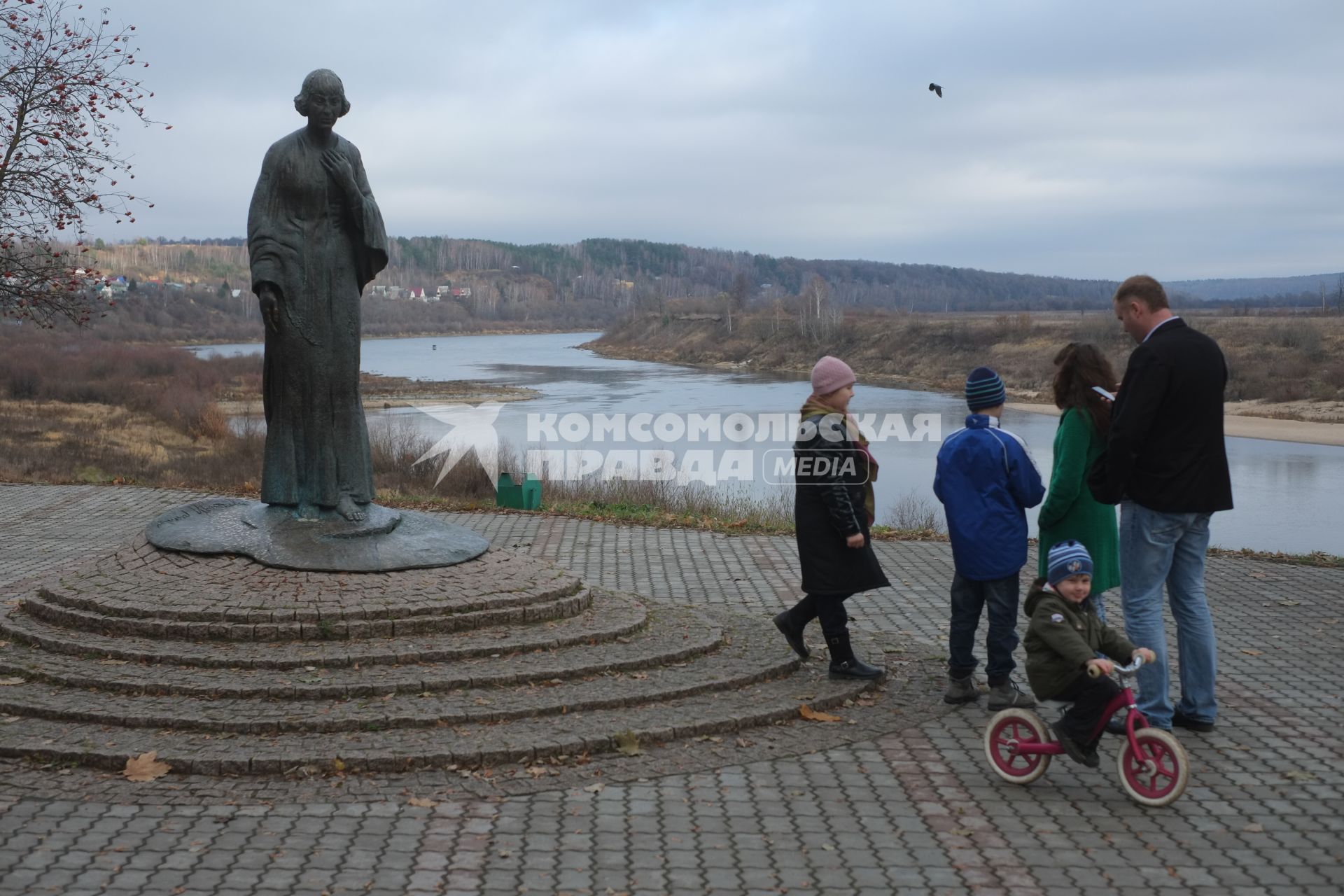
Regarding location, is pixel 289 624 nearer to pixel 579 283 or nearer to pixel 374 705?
pixel 374 705

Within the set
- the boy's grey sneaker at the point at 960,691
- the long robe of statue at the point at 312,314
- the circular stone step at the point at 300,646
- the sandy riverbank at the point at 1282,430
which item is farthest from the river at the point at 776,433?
the circular stone step at the point at 300,646

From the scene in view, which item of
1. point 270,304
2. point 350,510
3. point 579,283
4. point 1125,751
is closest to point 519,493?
point 350,510

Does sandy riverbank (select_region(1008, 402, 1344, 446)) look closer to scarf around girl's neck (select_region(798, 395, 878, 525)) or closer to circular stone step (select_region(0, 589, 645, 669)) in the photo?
scarf around girl's neck (select_region(798, 395, 878, 525))

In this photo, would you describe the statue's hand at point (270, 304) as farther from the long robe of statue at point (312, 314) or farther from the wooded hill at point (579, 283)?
the wooded hill at point (579, 283)

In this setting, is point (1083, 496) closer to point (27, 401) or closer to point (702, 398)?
point (27, 401)

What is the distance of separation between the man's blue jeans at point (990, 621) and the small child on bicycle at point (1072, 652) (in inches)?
29.1

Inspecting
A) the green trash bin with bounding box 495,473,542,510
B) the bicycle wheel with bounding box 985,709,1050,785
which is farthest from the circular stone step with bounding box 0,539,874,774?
the green trash bin with bounding box 495,473,542,510

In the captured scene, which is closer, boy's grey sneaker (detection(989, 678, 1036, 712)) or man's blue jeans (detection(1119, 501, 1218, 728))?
man's blue jeans (detection(1119, 501, 1218, 728))

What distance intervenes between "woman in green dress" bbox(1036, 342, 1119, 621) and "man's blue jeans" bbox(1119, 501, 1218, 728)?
14 centimetres

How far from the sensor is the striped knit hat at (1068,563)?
4.80m

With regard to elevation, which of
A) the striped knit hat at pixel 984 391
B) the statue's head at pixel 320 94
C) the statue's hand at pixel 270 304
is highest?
the statue's head at pixel 320 94

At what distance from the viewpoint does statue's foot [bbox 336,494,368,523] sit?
724cm

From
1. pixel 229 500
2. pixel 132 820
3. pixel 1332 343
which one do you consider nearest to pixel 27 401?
pixel 229 500

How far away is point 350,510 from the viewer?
23.8 feet
